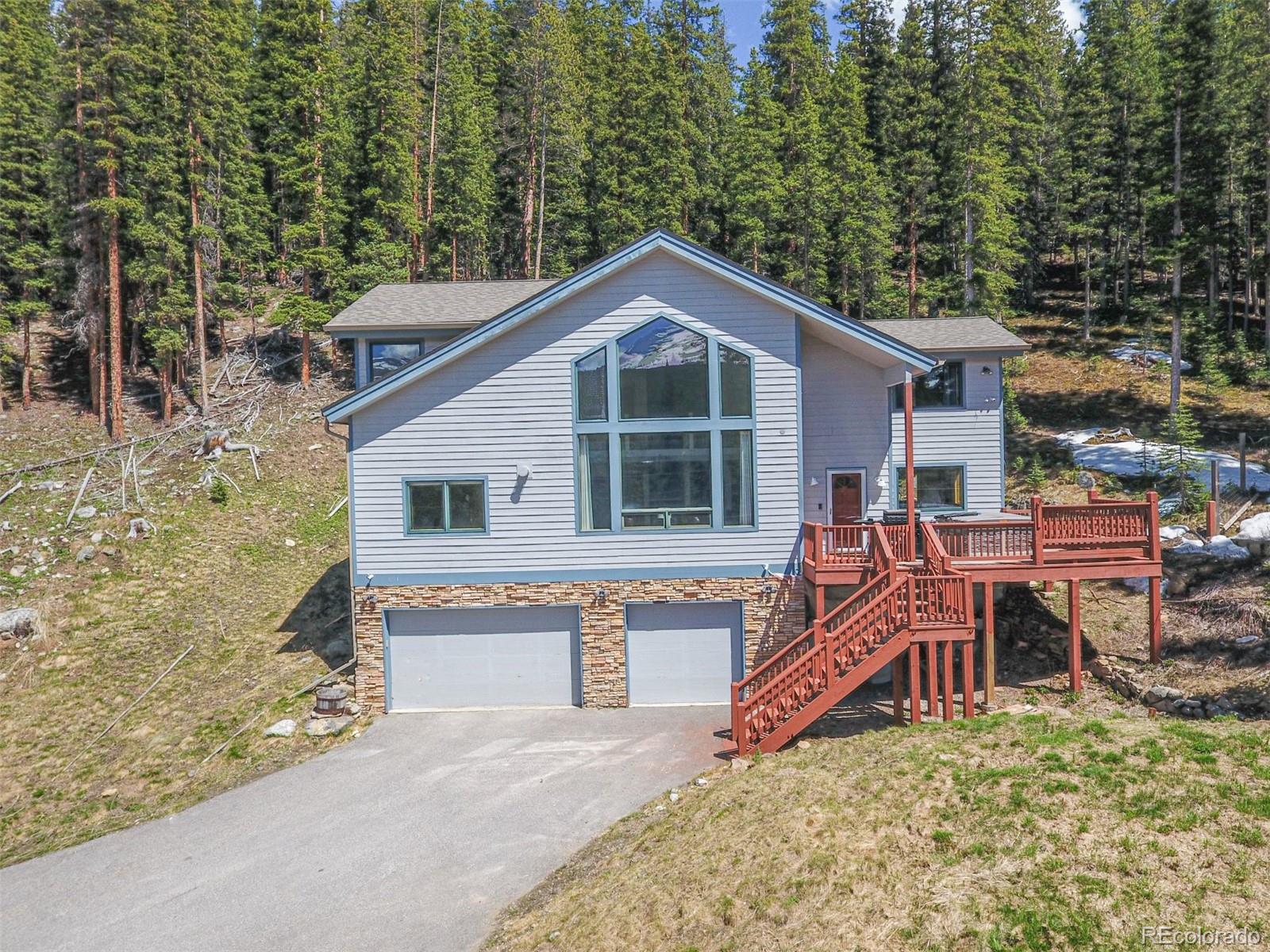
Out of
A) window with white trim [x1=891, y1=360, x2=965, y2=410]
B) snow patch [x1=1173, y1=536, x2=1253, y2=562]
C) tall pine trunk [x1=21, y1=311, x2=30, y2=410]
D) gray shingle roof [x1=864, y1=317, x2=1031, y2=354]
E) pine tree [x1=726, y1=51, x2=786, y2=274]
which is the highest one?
pine tree [x1=726, y1=51, x2=786, y2=274]

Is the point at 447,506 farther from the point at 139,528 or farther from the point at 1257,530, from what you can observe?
the point at 1257,530

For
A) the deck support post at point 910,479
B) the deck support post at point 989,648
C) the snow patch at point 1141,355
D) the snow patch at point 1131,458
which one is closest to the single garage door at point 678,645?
the deck support post at point 910,479

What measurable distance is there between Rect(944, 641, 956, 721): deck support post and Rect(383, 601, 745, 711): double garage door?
12.3 ft

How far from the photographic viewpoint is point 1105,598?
Answer: 15.8 m

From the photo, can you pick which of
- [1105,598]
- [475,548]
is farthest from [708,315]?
[1105,598]

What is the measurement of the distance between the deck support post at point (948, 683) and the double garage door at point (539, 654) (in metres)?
3.74

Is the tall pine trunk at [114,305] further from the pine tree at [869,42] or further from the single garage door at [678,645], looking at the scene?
the pine tree at [869,42]

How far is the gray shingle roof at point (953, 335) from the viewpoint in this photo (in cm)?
1712

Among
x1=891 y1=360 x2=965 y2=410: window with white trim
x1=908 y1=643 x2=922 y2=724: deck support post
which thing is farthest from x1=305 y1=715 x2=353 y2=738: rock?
x1=891 y1=360 x2=965 y2=410: window with white trim

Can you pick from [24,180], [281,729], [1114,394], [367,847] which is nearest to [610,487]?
[367,847]

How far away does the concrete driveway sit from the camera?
806 centimetres

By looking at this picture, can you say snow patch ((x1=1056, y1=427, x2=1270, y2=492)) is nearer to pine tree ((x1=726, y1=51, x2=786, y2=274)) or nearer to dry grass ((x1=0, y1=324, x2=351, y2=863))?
pine tree ((x1=726, y1=51, x2=786, y2=274))

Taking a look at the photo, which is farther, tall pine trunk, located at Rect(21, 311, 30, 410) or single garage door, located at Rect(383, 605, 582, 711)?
tall pine trunk, located at Rect(21, 311, 30, 410)

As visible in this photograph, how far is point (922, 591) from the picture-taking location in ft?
38.5
